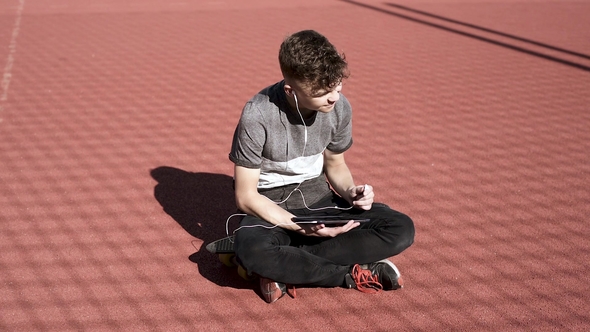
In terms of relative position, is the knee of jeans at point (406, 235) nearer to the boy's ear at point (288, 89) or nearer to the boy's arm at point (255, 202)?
the boy's arm at point (255, 202)

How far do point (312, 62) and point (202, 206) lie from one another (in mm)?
1568

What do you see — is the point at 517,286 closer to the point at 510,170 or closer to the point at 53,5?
the point at 510,170

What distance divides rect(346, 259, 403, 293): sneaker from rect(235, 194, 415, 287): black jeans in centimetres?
4

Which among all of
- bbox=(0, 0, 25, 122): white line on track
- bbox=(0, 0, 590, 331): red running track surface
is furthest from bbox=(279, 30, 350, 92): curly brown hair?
bbox=(0, 0, 25, 122): white line on track

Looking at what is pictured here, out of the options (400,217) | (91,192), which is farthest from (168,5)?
(400,217)

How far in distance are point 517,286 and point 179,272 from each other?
164 centimetres

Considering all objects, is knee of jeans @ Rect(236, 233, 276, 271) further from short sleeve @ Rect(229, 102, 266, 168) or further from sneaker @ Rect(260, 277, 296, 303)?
short sleeve @ Rect(229, 102, 266, 168)

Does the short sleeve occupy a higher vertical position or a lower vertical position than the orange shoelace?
higher

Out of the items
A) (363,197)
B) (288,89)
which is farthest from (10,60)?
(363,197)

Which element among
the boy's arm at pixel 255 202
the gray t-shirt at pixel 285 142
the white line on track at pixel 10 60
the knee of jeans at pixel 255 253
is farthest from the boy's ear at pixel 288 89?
the white line on track at pixel 10 60

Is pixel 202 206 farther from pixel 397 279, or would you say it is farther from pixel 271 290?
pixel 397 279

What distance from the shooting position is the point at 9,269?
3.37 metres

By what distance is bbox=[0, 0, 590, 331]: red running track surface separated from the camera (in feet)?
10.2

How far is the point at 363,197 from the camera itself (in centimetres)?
305
